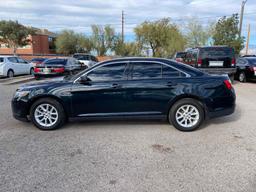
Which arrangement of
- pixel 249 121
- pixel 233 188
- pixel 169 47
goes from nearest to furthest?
1. pixel 233 188
2. pixel 249 121
3. pixel 169 47

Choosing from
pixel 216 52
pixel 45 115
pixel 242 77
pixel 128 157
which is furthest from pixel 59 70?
pixel 242 77

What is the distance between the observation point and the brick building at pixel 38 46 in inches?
2269

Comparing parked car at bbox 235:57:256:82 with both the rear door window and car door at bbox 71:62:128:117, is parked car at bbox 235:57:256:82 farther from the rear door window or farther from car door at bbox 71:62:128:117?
car door at bbox 71:62:128:117

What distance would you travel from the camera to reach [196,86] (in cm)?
457

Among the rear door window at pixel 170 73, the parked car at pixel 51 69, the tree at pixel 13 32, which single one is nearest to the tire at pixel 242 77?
the rear door window at pixel 170 73

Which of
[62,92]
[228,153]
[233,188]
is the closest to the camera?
[233,188]

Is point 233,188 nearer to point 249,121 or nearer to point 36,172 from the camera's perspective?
point 36,172

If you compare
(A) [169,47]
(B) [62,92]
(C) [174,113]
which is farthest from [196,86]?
(A) [169,47]

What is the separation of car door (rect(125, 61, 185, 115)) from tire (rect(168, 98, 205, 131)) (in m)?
0.22

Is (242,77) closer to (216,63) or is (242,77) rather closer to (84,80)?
(216,63)

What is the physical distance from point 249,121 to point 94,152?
12.8 ft

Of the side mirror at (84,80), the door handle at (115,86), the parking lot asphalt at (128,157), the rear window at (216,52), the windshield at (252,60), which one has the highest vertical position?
the rear window at (216,52)

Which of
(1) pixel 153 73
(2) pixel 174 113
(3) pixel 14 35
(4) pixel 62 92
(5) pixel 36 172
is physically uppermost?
(3) pixel 14 35

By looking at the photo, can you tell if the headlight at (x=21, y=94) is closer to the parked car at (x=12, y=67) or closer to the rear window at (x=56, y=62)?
the rear window at (x=56, y=62)
